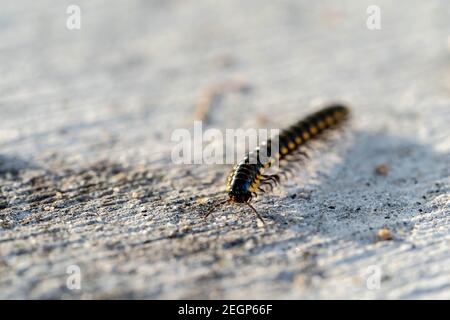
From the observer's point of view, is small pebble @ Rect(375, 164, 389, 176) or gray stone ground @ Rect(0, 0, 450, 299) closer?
gray stone ground @ Rect(0, 0, 450, 299)

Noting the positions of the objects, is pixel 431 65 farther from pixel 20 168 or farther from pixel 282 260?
pixel 20 168
